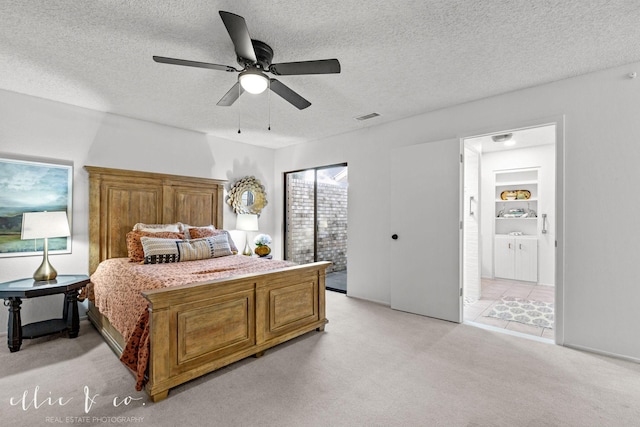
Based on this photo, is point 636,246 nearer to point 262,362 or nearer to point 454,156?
point 454,156

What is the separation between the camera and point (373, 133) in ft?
14.1

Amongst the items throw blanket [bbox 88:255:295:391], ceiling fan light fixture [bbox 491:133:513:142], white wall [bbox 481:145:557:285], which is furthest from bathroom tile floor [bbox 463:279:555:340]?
throw blanket [bbox 88:255:295:391]

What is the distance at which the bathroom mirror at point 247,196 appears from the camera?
491 cm

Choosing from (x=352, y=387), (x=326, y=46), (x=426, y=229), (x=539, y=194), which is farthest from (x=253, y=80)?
(x=539, y=194)

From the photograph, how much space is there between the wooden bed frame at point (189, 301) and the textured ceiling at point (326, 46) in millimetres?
1141

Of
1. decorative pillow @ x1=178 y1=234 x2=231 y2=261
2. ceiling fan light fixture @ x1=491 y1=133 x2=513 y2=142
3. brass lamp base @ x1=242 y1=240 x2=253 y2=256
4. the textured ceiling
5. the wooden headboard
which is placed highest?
the textured ceiling

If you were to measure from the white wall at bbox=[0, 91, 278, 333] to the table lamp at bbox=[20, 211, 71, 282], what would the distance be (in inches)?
15.6

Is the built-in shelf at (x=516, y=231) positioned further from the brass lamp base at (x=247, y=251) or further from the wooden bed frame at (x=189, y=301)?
the brass lamp base at (x=247, y=251)

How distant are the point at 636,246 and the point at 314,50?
3199 millimetres

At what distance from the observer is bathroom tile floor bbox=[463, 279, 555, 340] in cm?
323

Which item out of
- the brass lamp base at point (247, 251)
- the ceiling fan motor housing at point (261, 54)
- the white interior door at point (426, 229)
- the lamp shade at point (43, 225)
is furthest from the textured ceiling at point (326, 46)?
the brass lamp base at point (247, 251)

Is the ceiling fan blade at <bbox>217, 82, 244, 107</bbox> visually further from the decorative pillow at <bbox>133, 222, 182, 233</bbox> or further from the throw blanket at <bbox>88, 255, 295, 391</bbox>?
the decorative pillow at <bbox>133, 222, 182, 233</bbox>

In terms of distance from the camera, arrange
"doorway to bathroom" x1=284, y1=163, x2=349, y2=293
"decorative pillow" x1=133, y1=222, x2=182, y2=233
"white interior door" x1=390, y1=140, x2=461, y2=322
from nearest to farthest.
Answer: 1. "white interior door" x1=390, y1=140, x2=461, y2=322
2. "decorative pillow" x1=133, y1=222, x2=182, y2=233
3. "doorway to bathroom" x1=284, y1=163, x2=349, y2=293

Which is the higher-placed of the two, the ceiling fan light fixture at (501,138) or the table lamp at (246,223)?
the ceiling fan light fixture at (501,138)
